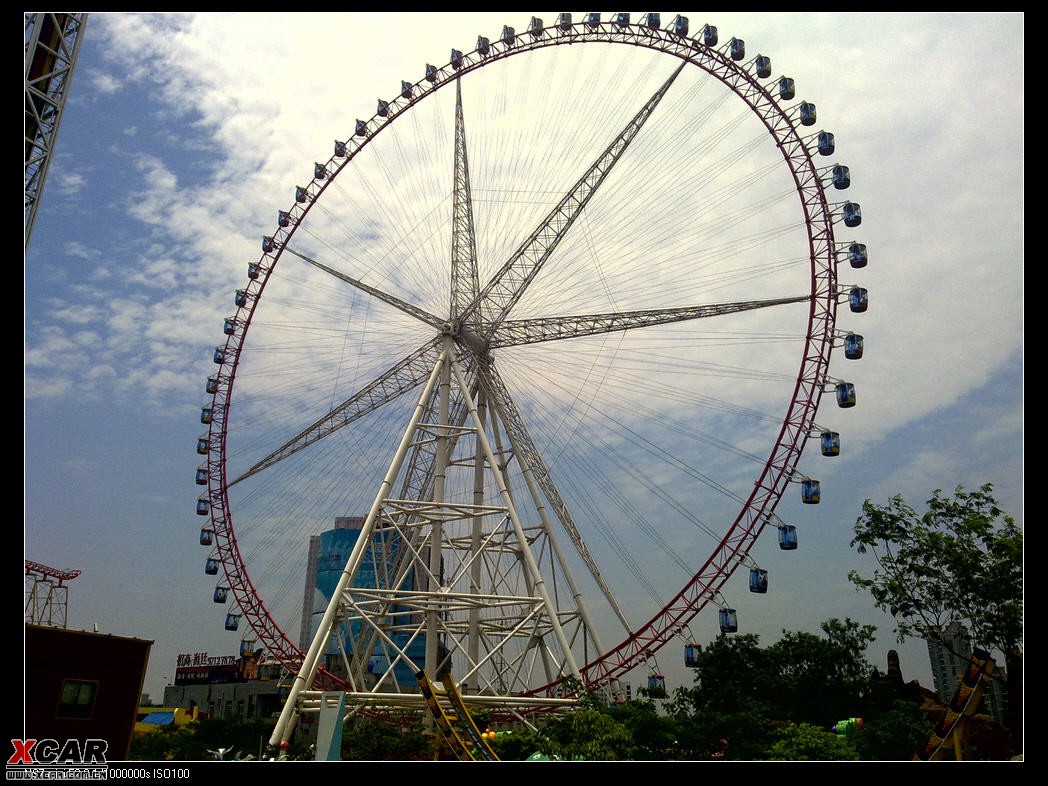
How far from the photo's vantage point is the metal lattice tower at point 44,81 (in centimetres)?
2164

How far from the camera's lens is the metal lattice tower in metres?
21.6

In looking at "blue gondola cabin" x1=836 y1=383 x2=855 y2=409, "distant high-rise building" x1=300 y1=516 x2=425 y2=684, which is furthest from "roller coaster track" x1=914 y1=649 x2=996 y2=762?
"distant high-rise building" x1=300 y1=516 x2=425 y2=684

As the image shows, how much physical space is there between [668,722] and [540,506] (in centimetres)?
920

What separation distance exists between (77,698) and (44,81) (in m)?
16.5

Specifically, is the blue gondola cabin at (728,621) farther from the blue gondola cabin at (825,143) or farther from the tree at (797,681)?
the blue gondola cabin at (825,143)

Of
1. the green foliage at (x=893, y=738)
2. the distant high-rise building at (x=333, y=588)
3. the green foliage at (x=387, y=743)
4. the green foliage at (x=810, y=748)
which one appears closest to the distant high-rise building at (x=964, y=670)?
the green foliage at (x=893, y=738)

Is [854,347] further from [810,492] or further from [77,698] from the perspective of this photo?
[77,698]

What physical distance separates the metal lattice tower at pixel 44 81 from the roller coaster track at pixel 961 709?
80.5ft

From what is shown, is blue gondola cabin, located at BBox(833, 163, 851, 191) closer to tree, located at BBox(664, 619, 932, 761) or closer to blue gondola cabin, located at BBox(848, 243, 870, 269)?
blue gondola cabin, located at BBox(848, 243, 870, 269)

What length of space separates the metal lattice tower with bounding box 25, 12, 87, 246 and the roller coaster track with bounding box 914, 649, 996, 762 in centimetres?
2453
